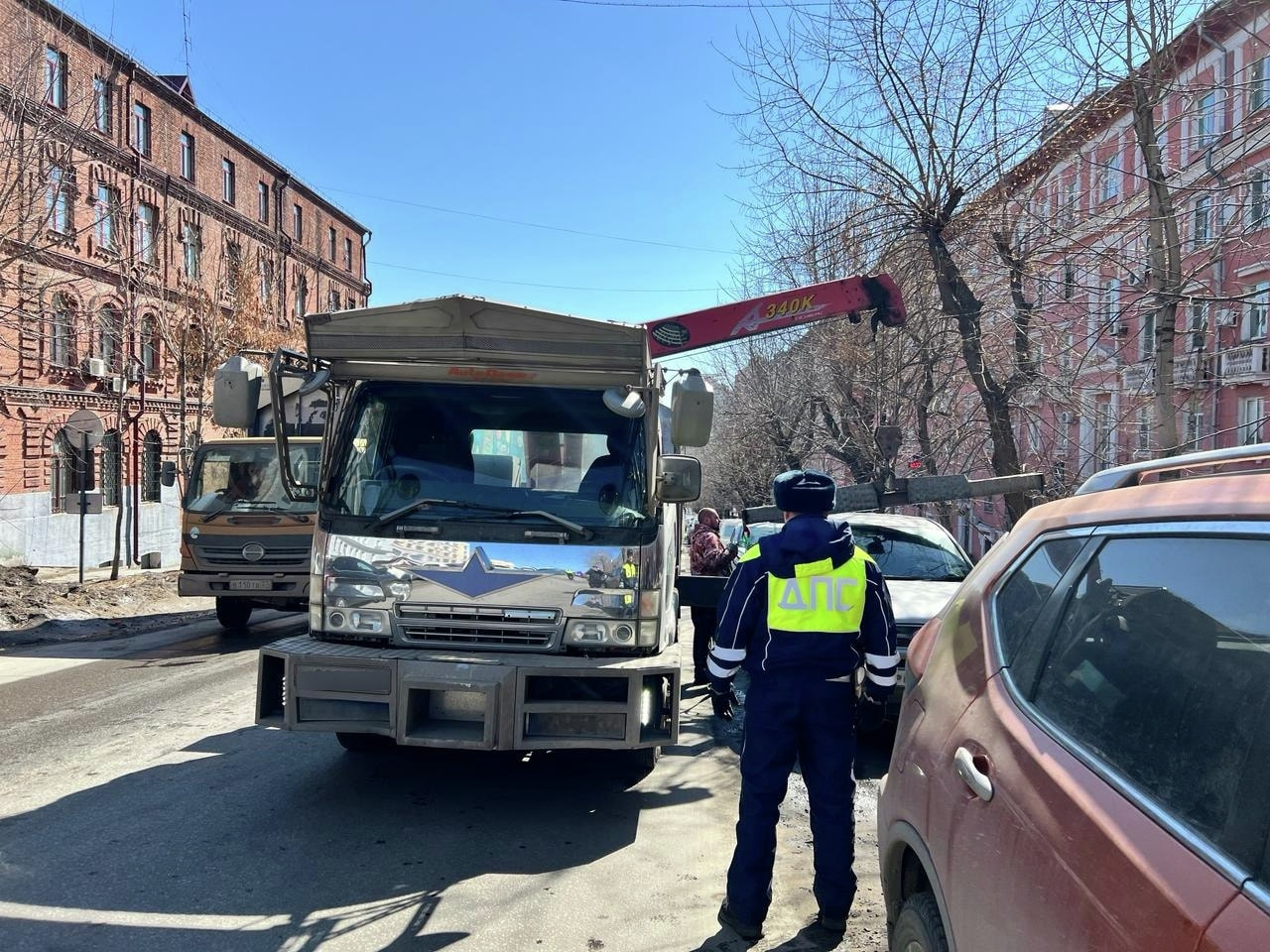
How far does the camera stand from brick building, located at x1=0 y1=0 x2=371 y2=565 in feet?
41.9

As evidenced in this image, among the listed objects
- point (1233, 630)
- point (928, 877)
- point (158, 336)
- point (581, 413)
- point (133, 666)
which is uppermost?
point (158, 336)

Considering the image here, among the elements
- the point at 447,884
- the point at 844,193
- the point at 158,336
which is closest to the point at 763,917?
the point at 447,884

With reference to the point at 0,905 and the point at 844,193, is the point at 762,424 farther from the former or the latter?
the point at 0,905

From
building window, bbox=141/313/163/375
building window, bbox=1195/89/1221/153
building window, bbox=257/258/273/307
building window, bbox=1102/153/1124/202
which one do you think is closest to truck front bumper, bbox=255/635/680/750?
building window, bbox=1195/89/1221/153

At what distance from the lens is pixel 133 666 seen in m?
9.62

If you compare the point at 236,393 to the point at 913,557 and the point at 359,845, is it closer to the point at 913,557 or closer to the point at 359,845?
the point at 359,845

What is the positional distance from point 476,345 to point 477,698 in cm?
195

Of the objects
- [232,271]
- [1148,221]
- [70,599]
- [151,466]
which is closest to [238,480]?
[70,599]

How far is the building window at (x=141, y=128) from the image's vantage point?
2736cm

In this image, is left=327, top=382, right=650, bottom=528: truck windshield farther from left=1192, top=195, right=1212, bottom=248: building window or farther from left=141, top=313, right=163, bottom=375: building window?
left=141, top=313, right=163, bottom=375: building window

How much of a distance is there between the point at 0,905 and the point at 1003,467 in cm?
966

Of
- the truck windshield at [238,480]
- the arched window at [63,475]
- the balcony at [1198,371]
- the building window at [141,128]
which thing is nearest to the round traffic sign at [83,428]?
the truck windshield at [238,480]

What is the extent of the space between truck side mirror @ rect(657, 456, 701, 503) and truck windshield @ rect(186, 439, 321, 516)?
7.60 meters

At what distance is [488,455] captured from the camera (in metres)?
5.33
